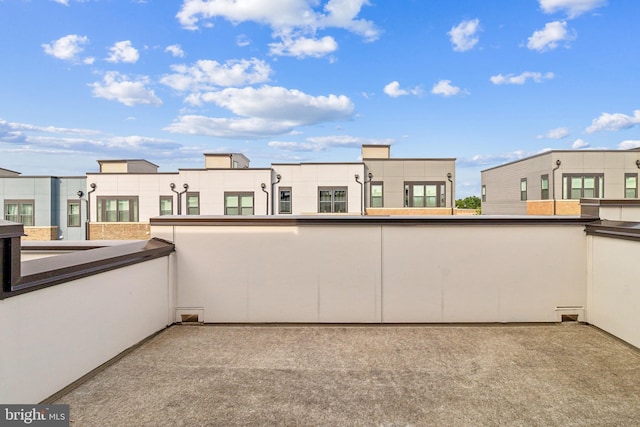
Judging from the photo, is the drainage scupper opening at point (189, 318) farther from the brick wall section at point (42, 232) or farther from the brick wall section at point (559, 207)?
the brick wall section at point (42, 232)

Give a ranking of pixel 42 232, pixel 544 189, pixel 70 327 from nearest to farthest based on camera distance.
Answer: pixel 70 327, pixel 544 189, pixel 42 232

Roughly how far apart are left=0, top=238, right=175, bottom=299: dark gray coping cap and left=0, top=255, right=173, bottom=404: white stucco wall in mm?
78

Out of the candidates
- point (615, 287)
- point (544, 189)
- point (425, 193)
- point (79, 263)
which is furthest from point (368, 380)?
point (544, 189)

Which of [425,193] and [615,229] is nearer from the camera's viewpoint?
[615,229]

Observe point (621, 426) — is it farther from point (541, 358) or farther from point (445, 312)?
point (445, 312)

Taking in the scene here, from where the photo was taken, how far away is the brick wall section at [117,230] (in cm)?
2225

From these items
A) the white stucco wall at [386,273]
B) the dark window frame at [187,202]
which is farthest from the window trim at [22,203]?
the white stucco wall at [386,273]

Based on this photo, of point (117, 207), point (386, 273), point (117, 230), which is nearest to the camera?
point (386, 273)

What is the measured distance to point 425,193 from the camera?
2314 cm

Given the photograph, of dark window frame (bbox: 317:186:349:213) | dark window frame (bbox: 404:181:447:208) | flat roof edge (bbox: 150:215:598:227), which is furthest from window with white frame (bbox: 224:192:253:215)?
flat roof edge (bbox: 150:215:598:227)

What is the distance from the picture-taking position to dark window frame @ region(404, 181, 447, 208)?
22953 mm

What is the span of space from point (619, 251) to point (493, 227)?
5.47 feet

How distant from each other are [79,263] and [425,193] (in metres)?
22.0

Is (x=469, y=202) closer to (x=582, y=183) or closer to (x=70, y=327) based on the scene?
(x=582, y=183)
